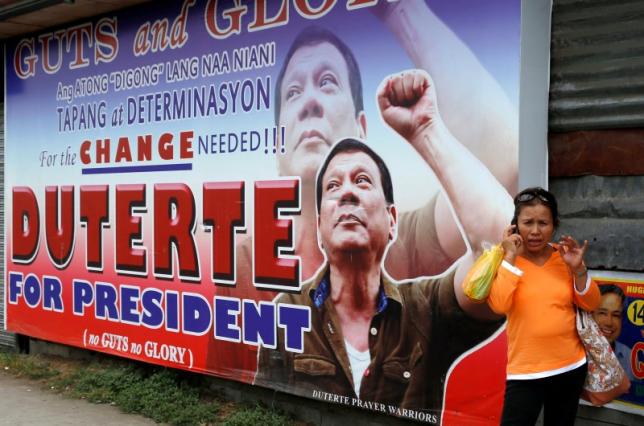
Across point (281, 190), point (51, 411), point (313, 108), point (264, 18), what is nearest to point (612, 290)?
point (313, 108)

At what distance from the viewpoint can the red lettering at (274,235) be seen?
611 cm

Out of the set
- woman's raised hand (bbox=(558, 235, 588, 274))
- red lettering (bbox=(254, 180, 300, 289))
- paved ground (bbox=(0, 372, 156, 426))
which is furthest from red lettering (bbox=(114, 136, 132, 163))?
woman's raised hand (bbox=(558, 235, 588, 274))

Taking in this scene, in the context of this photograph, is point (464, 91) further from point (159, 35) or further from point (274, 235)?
point (159, 35)

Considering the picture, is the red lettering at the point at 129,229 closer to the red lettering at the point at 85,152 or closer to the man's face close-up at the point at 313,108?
the red lettering at the point at 85,152

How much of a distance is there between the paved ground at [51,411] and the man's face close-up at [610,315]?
363cm

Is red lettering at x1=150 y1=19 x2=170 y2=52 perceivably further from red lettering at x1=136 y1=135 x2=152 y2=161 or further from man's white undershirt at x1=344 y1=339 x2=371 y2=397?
man's white undershirt at x1=344 y1=339 x2=371 y2=397

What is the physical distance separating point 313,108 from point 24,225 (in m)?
4.21

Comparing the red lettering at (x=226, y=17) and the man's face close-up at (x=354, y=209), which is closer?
the man's face close-up at (x=354, y=209)

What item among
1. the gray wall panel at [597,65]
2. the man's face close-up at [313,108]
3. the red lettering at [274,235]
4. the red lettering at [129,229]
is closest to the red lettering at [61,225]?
the red lettering at [129,229]

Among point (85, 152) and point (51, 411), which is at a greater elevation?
point (85, 152)

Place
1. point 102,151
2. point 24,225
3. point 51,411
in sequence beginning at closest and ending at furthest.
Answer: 1. point 51,411
2. point 102,151
3. point 24,225

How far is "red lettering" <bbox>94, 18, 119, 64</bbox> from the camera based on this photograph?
25.3 ft

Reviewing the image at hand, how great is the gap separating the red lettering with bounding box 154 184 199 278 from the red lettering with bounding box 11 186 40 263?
203cm

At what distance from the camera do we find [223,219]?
662 cm
